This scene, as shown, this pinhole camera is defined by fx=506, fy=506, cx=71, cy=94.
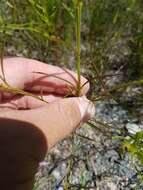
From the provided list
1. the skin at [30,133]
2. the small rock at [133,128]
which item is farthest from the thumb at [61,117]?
the small rock at [133,128]

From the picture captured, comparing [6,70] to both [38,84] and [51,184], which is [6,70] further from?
[51,184]

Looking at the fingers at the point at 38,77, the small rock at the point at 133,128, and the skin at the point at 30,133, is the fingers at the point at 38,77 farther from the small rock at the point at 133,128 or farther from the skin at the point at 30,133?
the small rock at the point at 133,128

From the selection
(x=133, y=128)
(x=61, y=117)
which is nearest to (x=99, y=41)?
(x=133, y=128)

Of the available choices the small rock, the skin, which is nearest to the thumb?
the skin

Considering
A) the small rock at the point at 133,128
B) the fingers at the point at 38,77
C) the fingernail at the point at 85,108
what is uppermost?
the fingers at the point at 38,77

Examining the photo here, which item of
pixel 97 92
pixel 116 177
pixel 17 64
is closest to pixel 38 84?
pixel 17 64

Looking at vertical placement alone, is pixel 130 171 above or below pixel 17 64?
below
